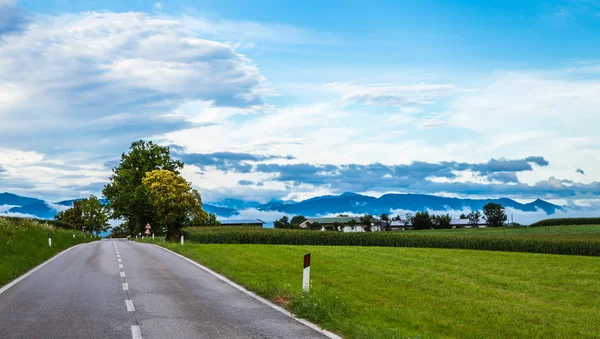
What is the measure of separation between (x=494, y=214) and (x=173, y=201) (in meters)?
120

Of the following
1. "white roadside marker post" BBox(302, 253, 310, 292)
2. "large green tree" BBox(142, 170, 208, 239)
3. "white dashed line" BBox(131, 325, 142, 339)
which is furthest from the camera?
"large green tree" BBox(142, 170, 208, 239)

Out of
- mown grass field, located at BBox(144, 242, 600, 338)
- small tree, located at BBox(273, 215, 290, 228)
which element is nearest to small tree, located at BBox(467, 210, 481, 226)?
small tree, located at BBox(273, 215, 290, 228)

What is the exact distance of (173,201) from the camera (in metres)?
65.4

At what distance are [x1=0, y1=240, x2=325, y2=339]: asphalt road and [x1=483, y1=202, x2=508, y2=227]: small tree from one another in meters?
152

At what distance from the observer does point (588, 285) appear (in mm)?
25188

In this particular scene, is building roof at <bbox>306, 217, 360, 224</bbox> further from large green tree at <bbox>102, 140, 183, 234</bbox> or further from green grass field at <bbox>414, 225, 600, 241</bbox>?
large green tree at <bbox>102, 140, 183, 234</bbox>

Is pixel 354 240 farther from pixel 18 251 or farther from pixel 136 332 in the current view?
pixel 136 332

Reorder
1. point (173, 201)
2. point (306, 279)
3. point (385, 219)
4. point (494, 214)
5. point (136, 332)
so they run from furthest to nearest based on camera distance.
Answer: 1. point (385, 219)
2. point (494, 214)
3. point (173, 201)
4. point (306, 279)
5. point (136, 332)

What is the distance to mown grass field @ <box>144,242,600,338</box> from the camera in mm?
11211

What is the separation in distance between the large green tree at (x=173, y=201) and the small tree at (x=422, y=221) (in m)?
85.7

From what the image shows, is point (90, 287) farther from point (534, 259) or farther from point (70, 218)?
point (70, 218)

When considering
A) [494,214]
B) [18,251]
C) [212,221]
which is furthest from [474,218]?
[18,251]

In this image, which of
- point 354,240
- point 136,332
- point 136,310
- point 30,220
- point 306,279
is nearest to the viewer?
point 136,332

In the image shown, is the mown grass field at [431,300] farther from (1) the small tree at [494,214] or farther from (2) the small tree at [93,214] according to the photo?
(1) the small tree at [494,214]
